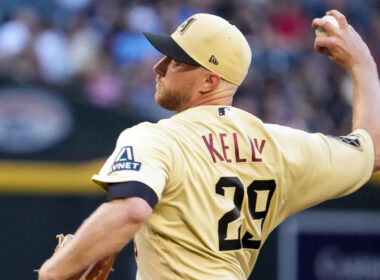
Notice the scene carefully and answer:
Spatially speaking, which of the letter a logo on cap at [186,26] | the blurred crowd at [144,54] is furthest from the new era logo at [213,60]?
the blurred crowd at [144,54]

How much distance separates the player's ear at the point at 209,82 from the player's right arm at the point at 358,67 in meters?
0.69

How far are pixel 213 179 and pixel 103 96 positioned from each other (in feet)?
23.1

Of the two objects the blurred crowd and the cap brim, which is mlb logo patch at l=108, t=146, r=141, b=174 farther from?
the blurred crowd

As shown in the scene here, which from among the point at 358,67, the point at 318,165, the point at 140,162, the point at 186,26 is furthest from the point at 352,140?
the point at 140,162

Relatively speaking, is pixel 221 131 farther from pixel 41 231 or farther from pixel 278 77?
pixel 278 77

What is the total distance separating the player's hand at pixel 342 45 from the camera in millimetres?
4406

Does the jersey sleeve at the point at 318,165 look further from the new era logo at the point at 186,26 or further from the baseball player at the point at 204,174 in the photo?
the new era logo at the point at 186,26

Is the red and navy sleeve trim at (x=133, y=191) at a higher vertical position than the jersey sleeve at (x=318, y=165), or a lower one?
lower

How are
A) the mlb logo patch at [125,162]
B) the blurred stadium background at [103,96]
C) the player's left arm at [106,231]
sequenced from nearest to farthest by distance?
the player's left arm at [106,231] < the mlb logo patch at [125,162] < the blurred stadium background at [103,96]

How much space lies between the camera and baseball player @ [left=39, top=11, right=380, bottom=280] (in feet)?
11.3

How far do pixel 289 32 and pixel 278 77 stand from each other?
1.27m

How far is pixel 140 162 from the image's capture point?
350 cm

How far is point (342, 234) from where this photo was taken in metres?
9.30

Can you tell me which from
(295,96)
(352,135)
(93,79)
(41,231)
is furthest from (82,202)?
(352,135)
